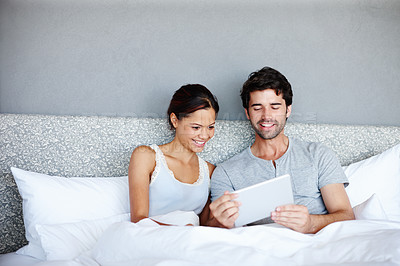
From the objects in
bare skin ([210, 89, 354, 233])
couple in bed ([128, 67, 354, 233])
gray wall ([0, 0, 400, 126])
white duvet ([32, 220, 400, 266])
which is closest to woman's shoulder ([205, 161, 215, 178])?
couple in bed ([128, 67, 354, 233])

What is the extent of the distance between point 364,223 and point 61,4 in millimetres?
2061

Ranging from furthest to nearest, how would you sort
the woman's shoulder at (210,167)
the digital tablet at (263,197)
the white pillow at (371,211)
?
1. the woman's shoulder at (210,167)
2. the white pillow at (371,211)
3. the digital tablet at (263,197)

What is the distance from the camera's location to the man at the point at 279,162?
162 cm

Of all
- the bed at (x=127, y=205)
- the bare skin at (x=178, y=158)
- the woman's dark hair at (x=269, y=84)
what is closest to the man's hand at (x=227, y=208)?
the bed at (x=127, y=205)

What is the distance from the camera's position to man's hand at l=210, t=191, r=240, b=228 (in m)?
1.24

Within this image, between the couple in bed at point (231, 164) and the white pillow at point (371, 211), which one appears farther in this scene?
the couple in bed at point (231, 164)

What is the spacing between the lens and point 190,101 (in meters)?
1.66

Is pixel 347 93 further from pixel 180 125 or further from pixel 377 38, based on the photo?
pixel 180 125

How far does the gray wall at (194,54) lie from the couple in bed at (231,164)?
13.4 inches

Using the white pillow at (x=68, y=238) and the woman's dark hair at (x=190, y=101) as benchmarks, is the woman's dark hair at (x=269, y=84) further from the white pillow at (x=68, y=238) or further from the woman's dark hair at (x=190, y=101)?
the white pillow at (x=68, y=238)

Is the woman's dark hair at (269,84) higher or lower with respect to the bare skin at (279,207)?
higher

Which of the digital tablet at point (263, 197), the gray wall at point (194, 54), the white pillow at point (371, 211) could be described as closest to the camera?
the digital tablet at point (263, 197)

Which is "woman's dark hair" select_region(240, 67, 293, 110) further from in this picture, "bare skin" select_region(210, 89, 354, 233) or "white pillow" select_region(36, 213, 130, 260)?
"white pillow" select_region(36, 213, 130, 260)

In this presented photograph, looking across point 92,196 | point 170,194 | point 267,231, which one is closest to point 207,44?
point 170,194
